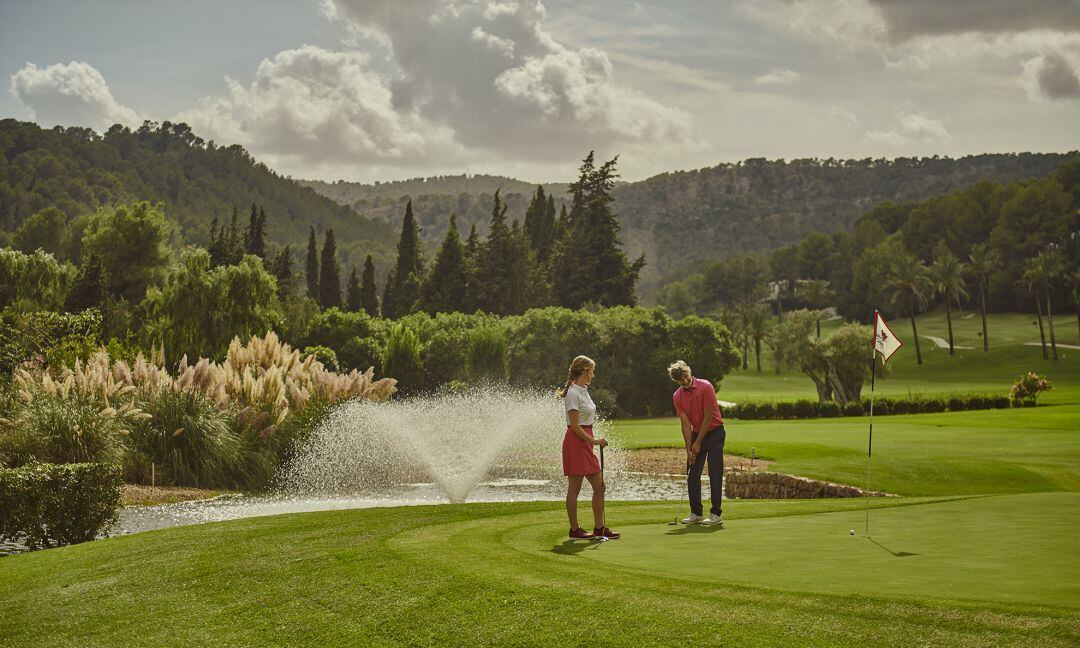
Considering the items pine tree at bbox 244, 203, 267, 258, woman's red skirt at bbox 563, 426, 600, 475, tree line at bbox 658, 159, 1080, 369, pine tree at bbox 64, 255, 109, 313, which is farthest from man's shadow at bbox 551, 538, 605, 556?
tree line at bbox 658, 159, 1080, 369

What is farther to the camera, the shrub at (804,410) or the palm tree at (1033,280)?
the palm tree at (1033,280)

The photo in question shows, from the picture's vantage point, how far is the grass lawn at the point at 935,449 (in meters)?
24.9

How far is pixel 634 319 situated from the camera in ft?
245

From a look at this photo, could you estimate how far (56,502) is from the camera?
14.8m

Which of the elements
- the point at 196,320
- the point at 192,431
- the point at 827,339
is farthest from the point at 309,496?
the point at 827,339

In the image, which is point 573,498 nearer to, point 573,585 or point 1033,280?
point 573,585

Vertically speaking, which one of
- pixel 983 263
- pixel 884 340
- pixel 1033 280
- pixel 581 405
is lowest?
pixel 581 405

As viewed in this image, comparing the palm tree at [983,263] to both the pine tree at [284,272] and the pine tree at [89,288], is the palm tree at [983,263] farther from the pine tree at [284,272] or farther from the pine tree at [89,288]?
the pine tree at [89,288]

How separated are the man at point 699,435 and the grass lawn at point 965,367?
241ft

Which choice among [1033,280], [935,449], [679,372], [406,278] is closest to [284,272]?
[406,278]

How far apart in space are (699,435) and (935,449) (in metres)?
22.7

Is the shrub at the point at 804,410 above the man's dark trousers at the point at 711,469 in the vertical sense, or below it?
below

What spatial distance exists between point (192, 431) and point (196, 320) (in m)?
27.9

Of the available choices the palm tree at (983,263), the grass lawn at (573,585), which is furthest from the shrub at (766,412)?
the palm tree at (983,263)
